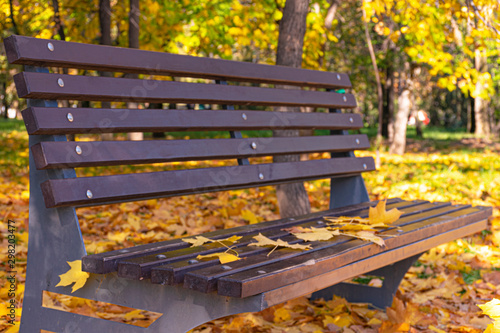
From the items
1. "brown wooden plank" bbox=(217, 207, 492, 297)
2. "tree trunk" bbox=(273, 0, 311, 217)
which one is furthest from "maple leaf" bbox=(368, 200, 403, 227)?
"tree trunk" bbox=(273, 0, 311, 217)

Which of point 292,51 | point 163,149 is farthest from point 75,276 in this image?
point 292,51

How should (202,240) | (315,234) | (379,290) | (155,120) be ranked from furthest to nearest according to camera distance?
(379,290) → (155,120) → (315,234) → (202,240)

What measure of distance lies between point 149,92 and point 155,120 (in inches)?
4.8

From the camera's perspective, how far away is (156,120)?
2.25 meters

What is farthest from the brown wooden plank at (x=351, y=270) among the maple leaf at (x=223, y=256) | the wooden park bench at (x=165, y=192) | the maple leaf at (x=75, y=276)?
the maple leaf at (x=75, y=276)

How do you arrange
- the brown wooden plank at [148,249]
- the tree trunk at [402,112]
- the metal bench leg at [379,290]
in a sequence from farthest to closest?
the tree trunk at [402,112] → the metal bench leg at [379,290] → the brown wooden plank at [148,249]

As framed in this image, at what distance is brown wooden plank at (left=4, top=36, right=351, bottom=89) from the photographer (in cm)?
192

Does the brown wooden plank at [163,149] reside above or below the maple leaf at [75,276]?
above

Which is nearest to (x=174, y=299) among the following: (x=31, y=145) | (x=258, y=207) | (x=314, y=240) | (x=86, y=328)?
(x=86, y=328)

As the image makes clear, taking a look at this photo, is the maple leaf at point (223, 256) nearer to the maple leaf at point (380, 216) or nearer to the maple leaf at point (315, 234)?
the maple leaf at point (315, 234)

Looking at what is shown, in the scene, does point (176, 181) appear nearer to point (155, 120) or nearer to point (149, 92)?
point (155, 120)

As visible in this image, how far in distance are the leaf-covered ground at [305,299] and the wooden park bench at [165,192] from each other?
0.32 meters

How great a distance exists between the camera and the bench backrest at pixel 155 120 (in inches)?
75.4

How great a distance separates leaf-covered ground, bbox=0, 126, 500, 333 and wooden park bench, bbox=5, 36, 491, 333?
0.32 metres
